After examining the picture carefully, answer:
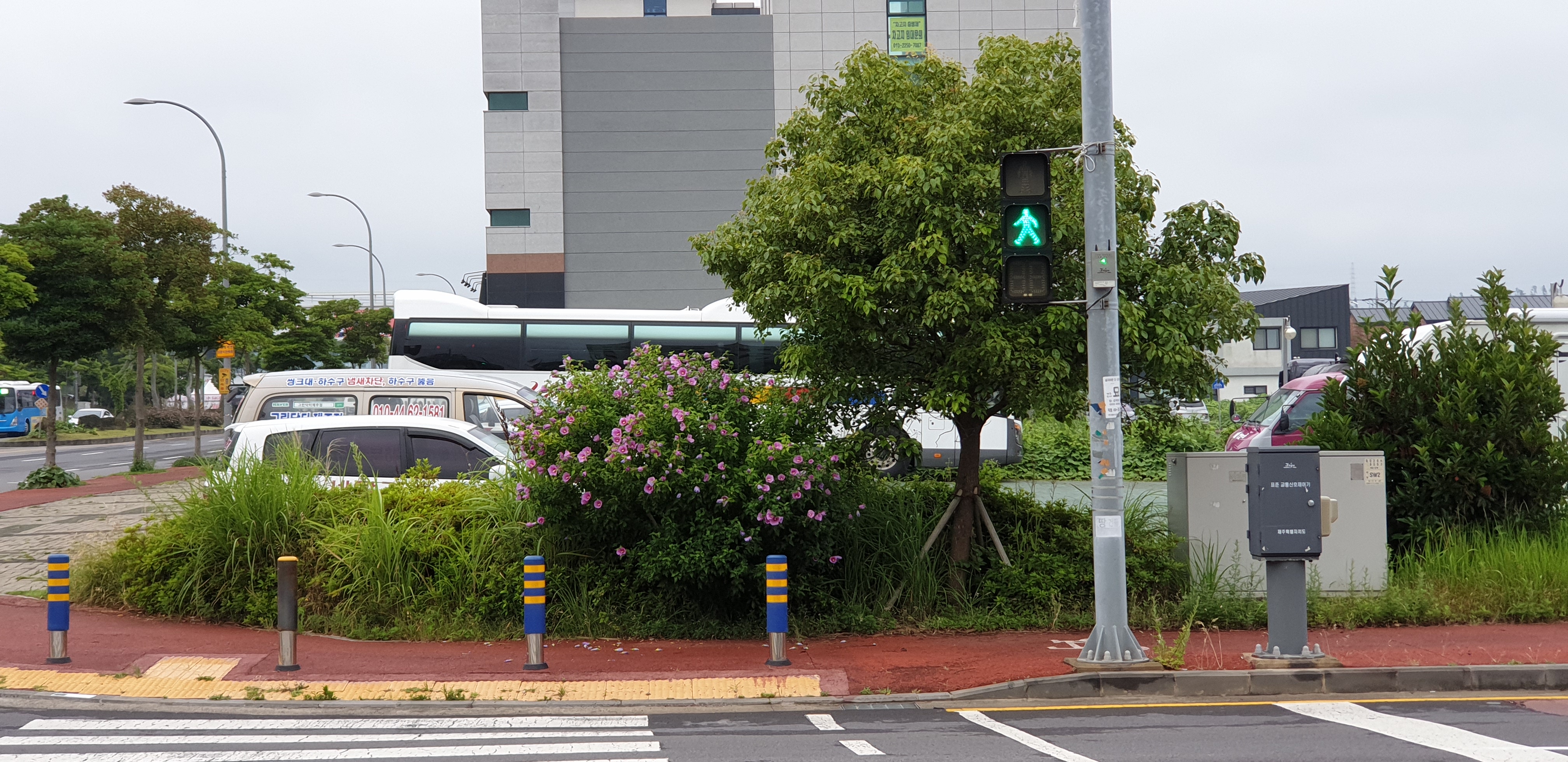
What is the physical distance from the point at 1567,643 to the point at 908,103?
23.6 ft

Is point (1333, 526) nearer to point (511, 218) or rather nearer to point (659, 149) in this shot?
point (659, 149)

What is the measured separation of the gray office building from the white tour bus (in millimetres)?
19552

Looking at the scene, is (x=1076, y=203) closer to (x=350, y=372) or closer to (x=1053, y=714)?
(x=1053, y=714)

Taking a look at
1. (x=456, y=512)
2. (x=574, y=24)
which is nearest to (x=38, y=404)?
(x=574, y=24)

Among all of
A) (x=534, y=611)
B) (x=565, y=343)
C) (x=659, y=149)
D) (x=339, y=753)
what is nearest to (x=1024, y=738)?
(x=534, y=611)

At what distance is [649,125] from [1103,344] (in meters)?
39.2

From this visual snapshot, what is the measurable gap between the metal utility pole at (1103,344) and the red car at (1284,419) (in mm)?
11371

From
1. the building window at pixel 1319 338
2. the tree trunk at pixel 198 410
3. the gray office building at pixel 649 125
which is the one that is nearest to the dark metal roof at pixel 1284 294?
the building window at pixel 1319 338

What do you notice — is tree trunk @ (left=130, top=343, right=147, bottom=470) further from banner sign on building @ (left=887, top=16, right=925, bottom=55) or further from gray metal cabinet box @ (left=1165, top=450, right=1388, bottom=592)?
banner sign on building @ (left=887, top=16, right=925, bottom=55)

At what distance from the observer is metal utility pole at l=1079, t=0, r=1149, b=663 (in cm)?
857

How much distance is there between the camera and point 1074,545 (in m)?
11.5

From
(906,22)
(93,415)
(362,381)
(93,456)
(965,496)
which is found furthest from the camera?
(93,415)

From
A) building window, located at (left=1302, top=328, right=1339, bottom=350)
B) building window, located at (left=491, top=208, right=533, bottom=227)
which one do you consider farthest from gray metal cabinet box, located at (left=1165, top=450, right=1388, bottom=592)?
building window, located at (left=1302, top=328, right=1339, bottom=350)

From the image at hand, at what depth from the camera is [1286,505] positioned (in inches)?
341
